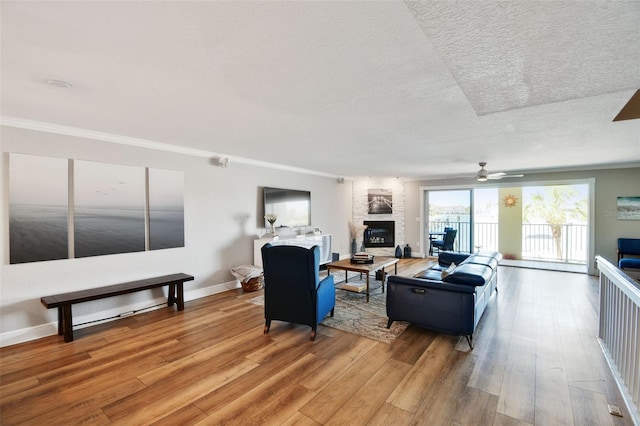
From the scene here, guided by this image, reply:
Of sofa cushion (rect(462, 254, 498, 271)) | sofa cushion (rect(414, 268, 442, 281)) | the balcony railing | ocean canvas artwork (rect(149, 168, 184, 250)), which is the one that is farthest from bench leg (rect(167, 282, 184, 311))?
the balcony railing

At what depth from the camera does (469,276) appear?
290 cm

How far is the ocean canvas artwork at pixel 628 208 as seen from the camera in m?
5.70

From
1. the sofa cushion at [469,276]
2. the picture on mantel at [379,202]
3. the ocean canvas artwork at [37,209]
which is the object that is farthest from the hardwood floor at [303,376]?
the picture on mantel at [379,202]

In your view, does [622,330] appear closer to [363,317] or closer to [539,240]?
[363,317]

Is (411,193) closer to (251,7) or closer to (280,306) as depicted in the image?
(280,306)

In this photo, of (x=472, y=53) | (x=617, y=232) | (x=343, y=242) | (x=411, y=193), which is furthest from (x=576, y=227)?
(x=472, y=53)

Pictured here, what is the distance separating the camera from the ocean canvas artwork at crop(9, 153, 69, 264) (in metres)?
2.98

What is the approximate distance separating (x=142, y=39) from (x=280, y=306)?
262cm

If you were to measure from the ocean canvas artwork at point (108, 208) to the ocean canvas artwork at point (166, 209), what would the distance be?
12cm

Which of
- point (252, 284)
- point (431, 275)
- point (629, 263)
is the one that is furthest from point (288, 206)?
point (629, 263)

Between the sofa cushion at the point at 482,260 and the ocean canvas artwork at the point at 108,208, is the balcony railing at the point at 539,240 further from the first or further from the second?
the ocean canvas artwork at the point at 108,208

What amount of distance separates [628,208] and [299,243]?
6706mm

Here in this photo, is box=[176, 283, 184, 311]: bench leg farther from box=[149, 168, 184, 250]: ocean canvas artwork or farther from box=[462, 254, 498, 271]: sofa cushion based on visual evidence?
box=[462, 254, 498, 271]: sofa cushion

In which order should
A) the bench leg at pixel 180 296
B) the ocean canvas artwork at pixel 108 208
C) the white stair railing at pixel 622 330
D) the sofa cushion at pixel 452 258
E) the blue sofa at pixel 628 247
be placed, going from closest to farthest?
1. the white stair railing at pixel 622 330
2. the ocean canvas artwork at pixel 108 208
3. the bench leg at pixel 180 296
4. the sofa cushion at pixel 452 258
5. the blue sofa at pixel 628 247
